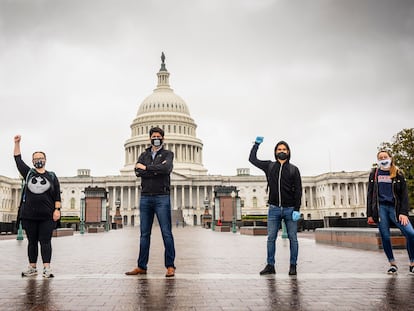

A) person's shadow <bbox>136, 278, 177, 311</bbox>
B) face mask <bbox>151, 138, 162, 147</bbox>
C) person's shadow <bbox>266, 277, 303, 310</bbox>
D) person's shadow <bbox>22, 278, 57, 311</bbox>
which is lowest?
person's shadow <bbox>266, 277, 303, 310</bbox>

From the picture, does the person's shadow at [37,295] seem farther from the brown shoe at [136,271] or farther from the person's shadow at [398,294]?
the person's shadow at [398,294]

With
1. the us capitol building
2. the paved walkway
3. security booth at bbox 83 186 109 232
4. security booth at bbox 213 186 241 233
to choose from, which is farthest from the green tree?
the us capitol building

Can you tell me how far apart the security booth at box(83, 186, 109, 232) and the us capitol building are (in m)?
57.1

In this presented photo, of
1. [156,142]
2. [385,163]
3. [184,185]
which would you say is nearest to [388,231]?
[385,163]

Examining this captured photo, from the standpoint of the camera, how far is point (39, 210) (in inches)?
379

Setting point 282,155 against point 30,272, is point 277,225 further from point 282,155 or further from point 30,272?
point 30,272

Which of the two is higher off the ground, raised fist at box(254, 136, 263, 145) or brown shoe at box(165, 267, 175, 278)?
raised fist at box(254, 136, 263, 145)

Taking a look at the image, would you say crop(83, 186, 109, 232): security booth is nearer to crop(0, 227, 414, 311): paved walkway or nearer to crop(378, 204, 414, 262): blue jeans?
crop(0, 227, 414, 311): paved walkway

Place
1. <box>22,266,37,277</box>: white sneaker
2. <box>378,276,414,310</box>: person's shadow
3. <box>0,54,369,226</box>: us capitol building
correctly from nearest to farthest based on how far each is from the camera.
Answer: <box>378,276,414,310</box>: person's shadow
<box>22,266,37,277</box>: white sneaker
<box>0,54,369,226</box>: us capitol building

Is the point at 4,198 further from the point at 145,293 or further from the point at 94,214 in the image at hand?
the point at 145,293

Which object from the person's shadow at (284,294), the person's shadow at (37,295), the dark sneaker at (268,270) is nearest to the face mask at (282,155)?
the dark sneaker at (268,270)

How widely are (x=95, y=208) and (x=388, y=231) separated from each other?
43718 mm

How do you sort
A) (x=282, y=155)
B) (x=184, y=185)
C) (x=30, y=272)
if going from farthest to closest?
(x=184, y=185)
(x=282, y=155)
(x=30, y=272)

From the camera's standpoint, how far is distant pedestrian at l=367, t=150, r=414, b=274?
985 cm
